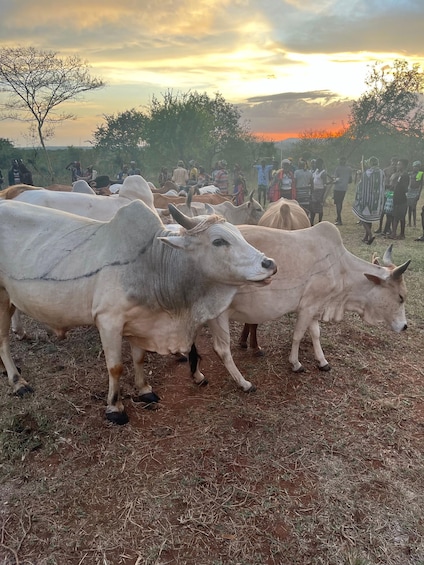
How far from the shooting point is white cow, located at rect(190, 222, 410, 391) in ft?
12.3

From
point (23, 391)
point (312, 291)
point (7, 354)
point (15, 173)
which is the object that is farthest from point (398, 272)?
point (15, 173)

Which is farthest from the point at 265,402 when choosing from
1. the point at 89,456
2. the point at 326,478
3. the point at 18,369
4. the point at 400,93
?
the point at 400,93

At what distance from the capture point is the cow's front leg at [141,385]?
3564mm

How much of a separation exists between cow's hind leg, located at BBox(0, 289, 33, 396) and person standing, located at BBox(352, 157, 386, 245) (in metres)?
7.73

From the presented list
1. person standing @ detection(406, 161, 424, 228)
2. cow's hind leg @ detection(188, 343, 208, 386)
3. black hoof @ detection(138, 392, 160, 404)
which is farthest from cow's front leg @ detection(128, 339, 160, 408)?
person standing @ detection(406, 161, 424, 228)

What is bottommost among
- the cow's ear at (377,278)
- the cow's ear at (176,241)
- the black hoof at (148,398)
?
the black hoof at (148,398)

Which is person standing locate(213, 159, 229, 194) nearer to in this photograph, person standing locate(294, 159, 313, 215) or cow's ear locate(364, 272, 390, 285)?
person standing locate(294, 159, 313, 215)

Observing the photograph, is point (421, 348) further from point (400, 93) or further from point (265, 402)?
point (400, 93)

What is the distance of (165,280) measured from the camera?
3061 millimetres

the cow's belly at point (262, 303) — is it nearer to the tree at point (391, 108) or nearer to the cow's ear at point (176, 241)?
the cow's ear at point (176, 241)

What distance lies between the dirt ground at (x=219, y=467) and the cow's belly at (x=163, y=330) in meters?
0.62

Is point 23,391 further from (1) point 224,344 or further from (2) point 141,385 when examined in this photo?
(1) point 224,344

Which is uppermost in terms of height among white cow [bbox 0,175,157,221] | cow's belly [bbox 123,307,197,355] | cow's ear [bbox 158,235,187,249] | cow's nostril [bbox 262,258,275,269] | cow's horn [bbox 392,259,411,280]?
cow's ear [bbox 158,235,187,249]

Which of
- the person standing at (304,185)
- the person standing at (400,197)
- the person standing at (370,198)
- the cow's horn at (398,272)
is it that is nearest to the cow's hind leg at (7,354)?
the cow's horn at (398,272)
